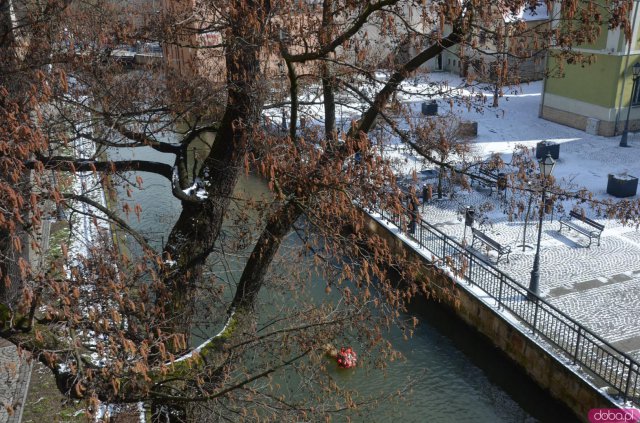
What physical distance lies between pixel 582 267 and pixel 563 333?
3.48 meters

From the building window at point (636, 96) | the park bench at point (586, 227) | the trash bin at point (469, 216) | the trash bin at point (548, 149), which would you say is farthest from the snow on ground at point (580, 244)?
the building window at point (636, 96)

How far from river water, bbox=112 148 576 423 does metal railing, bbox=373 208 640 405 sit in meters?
0.82

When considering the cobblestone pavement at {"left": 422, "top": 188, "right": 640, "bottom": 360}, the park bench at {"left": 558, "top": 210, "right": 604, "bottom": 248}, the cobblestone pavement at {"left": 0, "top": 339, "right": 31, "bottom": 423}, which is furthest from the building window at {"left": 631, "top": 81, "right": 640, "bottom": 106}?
the cobblestone pavement at {"left": 0, "top": 339, "right": 31, "bottom": 423}

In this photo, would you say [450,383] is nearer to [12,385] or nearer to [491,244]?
[491,244]

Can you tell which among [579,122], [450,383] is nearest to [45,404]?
[450,383]

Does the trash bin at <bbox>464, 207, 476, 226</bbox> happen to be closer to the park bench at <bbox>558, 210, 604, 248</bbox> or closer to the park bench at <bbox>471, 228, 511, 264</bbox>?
the park bench at <bbox>471, 228, 511, 264</bbox>

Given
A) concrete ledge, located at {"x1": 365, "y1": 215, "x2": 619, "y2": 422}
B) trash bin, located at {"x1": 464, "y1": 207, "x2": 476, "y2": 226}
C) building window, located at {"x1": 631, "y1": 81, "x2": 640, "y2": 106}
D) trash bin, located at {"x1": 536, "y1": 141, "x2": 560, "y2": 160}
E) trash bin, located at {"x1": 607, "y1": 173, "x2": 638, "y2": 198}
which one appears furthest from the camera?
building window, located at {"x1": 631, "y1": 81, "x2": 640, "y2": 106}

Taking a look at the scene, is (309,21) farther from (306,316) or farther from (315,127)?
(306,316)

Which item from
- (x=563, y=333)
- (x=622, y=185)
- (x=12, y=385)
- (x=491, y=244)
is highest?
(x=622, y=185)

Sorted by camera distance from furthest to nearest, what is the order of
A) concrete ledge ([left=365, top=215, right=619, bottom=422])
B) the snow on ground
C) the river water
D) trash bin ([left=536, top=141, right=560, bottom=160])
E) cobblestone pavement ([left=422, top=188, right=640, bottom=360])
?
trash bin ([left=536, top=141, right=560, bottom=160]), the snow on ground, cobblestone pavement ([left=422, top=188, right=640, bottom=360]), the river water, concrete ledge ([left=365, top=215, right=619, bottom=422])

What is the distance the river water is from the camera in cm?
977

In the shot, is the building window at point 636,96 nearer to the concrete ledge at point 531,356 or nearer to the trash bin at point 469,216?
the trash bin at point 469,216

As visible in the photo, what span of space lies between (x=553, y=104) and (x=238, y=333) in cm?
2139

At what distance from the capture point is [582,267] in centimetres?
1298
